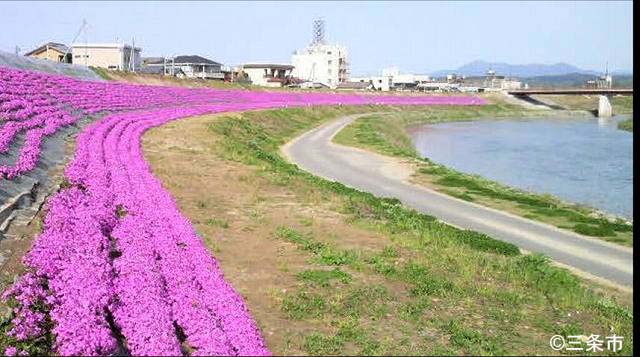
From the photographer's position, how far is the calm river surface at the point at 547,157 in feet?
136

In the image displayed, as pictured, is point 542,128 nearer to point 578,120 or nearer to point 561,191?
point 578,120

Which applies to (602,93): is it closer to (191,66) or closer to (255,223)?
(191,66)

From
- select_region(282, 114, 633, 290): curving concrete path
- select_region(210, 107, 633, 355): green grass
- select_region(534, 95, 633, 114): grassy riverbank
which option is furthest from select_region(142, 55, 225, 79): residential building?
select_region(210, 107, 633, 355): green grass

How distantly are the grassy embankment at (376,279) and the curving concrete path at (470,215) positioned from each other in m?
1.53

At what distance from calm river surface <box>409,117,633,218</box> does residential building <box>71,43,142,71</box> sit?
171ft

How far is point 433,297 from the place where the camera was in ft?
51.2

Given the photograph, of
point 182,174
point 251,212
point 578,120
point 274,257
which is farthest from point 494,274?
point 578,120

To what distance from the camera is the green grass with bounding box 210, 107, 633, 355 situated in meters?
12.9


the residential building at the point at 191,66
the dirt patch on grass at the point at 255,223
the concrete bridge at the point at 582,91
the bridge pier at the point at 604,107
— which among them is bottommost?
the dirt patch on grass at the point at 255,223

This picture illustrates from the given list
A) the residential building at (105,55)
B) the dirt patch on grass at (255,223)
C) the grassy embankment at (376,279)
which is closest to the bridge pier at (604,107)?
the residential building at (105,55)

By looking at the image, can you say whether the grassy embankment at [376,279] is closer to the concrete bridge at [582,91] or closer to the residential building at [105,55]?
the residential building at [105,55]

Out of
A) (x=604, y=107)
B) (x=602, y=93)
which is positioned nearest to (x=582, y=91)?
(x=602, y=93)

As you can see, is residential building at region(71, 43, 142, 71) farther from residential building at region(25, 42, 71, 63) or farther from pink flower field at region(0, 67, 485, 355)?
pink flower field at region(0, 67, 485, 355)

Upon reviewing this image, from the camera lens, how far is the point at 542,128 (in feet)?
350
